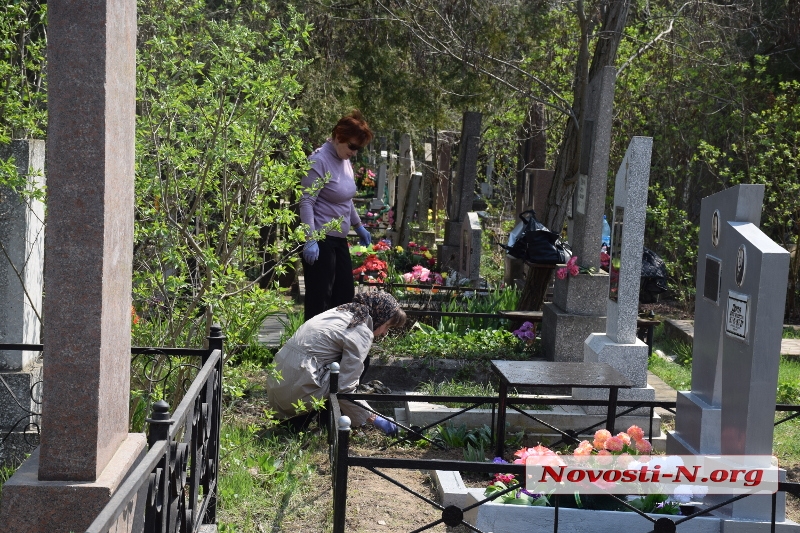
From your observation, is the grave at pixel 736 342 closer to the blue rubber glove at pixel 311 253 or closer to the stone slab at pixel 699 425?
the stone slab at pixel 699 425

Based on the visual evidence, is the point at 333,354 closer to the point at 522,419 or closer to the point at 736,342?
the point at 522,419

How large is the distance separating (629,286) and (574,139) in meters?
2.78

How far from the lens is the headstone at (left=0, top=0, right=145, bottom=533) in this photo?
8.89ft

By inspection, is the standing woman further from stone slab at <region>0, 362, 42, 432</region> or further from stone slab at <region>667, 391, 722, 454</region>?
stone slab at <region>667, 391, 722, 454</region>

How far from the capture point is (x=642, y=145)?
20.3 ft

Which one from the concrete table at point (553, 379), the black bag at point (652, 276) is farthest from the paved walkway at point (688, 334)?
the concrete table at point (553, 379)

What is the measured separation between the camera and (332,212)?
6969 millimetres

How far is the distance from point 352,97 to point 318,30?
0.90 m

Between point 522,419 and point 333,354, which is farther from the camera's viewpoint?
point 522,419

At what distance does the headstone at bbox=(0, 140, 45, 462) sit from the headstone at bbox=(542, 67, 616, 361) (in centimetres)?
394

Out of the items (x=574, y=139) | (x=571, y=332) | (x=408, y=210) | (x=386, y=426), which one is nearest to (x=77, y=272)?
(x=386, y=426)

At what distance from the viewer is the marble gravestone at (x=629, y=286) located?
6230 millimetres

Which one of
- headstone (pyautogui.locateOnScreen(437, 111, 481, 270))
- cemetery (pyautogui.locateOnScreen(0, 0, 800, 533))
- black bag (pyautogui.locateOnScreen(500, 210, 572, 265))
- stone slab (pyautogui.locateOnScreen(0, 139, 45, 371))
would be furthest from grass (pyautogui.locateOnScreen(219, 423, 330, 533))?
headstone (pyautogui.locateOnScreen(437, 111, 481, 270))

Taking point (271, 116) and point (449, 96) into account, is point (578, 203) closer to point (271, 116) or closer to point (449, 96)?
point (271, 116)
